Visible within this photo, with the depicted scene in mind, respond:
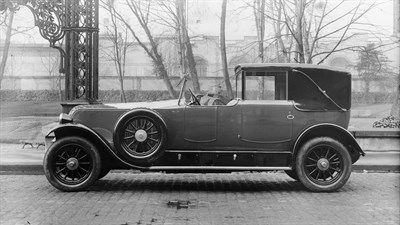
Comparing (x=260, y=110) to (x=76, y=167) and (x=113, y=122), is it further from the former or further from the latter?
(x=76, y=167)

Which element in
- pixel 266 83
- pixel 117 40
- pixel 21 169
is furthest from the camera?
pixel 117 40

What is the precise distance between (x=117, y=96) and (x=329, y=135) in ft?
65.2

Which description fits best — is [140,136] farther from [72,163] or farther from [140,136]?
[72,163]

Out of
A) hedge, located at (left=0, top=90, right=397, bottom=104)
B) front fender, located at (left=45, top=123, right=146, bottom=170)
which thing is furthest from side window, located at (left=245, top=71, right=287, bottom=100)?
hedge, located at (left=0, top=90, right=397, bottom=104)

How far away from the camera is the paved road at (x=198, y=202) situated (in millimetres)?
5898

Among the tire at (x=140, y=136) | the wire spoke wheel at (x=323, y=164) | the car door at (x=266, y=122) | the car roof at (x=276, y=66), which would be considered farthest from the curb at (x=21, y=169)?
the wire spoke wheel at (x=323, y=164)

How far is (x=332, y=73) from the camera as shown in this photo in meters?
8.17

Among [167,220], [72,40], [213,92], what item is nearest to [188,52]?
[72,40]

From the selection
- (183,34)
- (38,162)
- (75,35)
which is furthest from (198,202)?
(183,34)

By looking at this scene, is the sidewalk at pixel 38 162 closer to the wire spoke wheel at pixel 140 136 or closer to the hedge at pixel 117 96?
the wire spoke wheel at pixel 140 136

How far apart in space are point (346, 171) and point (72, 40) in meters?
6.28

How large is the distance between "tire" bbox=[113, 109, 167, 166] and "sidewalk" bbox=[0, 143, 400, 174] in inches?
128

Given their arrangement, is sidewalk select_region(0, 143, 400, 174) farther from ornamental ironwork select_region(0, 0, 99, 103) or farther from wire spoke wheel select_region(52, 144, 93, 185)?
wire spoke wheel select_region(52, 144, 93, 185)

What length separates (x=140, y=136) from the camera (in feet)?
25.5
